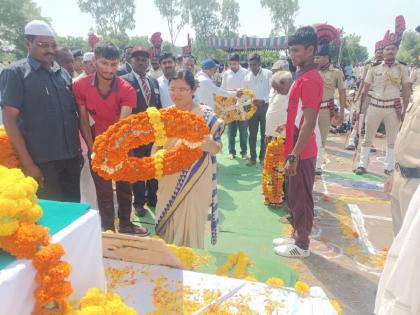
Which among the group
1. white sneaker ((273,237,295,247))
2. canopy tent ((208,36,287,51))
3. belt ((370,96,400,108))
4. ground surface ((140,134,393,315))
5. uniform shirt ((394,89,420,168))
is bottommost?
ground surface ((140,134,393,315))

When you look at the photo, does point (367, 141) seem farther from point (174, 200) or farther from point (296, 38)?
point (174, 200)

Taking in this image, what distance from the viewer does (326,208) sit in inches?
194

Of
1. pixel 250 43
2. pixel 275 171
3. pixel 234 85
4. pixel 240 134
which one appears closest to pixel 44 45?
pixel 275 171

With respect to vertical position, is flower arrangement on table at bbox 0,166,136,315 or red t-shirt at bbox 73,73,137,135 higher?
red t-shirt at bbox 73,73,137,135

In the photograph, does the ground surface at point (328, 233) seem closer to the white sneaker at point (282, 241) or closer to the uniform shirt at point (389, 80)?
the white sneaker at point (282, 241)

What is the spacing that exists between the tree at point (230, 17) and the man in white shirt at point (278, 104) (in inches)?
2472

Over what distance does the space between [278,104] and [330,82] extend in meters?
2.08

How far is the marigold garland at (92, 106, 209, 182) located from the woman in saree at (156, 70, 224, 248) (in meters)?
0.19

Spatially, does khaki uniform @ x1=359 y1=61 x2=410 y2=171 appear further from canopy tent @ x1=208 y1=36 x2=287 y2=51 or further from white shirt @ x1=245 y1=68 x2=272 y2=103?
canopy tent @ x1=208 y1=36 x2=287 y2=51

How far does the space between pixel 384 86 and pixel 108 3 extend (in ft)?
196

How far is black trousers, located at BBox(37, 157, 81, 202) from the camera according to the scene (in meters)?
3.13

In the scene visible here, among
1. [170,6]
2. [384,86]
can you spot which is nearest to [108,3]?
[170,6]

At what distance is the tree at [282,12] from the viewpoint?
209 feet

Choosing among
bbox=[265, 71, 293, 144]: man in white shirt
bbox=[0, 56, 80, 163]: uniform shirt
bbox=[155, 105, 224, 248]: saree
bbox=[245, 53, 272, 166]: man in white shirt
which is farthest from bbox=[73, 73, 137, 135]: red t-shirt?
bbox=[245, 53, 272, 166]: man in white shirt
